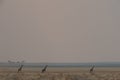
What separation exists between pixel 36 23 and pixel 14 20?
21 centimetres

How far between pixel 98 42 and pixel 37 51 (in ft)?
1.84

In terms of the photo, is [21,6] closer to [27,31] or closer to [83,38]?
[27,31]

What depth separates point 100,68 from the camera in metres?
1.59

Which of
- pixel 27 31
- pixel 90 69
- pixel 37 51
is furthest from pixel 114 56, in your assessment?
pixel 27 31

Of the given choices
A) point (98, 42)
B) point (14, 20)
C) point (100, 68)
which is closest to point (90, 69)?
point (100, 68)

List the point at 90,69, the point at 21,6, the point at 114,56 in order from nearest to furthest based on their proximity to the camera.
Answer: the point at 90,69 → the point at 114,56 → the point at 21,6

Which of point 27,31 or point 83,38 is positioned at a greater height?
point 27,31

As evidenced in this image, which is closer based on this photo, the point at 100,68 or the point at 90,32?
the point at 100,68

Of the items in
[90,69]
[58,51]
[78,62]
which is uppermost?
[58,51]

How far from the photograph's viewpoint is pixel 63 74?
5.04 ft

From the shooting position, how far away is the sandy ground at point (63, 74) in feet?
4.89

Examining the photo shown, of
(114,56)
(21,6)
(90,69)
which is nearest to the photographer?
(90,69)

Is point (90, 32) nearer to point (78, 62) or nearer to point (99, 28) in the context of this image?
point (99, 28)

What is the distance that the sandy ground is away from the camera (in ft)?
4.89
